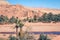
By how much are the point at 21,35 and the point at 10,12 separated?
80.0m

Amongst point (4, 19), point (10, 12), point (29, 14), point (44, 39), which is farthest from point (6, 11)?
point (44, 39)

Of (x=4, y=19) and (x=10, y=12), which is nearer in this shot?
(x=4, y=19)

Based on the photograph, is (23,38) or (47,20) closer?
(23,38)

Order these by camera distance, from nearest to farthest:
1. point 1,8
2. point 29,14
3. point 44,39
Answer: point 44,39 < point 29,14 < point 1,8

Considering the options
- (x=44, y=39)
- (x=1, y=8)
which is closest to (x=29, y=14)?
(x=1, y=8)

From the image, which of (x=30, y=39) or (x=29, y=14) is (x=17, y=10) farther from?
(x=30, y=39)

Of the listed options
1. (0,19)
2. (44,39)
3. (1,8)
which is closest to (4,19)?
(0,19)

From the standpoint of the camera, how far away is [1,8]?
400 ft

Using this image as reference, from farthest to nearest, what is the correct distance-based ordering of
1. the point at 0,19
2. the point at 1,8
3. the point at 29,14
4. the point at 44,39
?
1. the point at 1,8
2. the point at 29,14
3. the point at 0,19
4. the point at 44,39

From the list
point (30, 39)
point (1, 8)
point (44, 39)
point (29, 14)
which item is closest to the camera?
point (30, 39)

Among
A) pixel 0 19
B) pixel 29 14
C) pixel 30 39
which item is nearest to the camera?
pixel 30 39

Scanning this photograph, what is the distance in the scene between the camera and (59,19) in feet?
294

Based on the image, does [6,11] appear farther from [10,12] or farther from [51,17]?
[51,17]

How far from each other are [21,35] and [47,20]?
5366 cm
